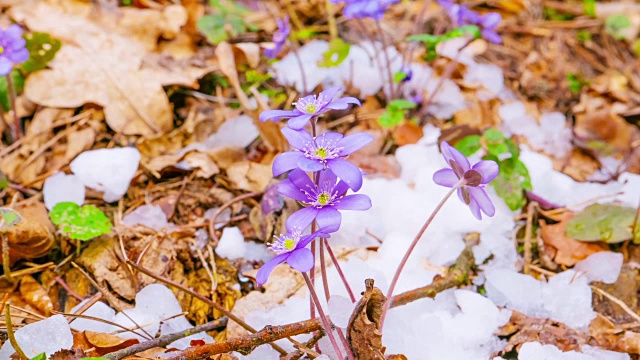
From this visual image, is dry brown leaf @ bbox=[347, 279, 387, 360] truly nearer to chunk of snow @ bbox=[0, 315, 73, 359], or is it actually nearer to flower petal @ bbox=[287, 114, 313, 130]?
flower petal @ bbox=[287, 114, 313, 130]

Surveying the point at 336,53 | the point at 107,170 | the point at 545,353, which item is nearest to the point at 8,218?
the point at 107,170

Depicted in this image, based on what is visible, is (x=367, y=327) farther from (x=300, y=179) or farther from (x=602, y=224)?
(x=602, y=224)

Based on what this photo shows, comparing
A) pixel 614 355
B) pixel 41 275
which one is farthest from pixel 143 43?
pixel 614 355

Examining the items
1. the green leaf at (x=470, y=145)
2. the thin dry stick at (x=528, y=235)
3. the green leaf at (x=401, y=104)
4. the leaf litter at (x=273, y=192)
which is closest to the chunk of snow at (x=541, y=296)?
the leaf litter at (x=273, y=192)

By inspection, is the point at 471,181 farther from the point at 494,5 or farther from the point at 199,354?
the point at 494,5

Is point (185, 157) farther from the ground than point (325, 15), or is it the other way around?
point (325, 15)
